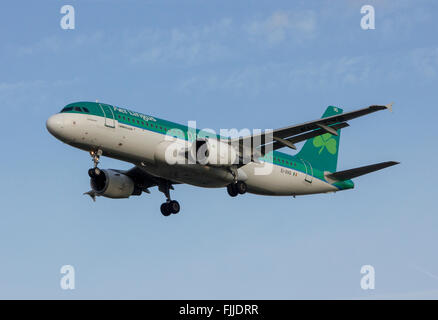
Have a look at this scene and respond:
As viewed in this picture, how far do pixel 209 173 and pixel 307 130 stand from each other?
6522mm

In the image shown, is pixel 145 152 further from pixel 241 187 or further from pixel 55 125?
pixel 241 187

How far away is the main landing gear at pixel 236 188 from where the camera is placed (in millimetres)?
50062

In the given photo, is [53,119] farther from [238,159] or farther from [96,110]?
[238,159]

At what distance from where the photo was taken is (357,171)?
5200 cm

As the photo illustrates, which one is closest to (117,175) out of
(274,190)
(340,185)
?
(274,190)

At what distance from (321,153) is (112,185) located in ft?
51.5

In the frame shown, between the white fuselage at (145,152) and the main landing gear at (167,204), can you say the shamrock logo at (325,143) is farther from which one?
the main landing gear at (167,204)

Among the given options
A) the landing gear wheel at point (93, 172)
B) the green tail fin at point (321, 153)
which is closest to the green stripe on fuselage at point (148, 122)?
the landing gear wheel at point (93, 172)

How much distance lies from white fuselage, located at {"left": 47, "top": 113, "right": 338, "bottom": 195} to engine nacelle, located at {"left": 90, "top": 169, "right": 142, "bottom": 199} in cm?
511

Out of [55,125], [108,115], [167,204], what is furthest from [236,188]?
[55,125]

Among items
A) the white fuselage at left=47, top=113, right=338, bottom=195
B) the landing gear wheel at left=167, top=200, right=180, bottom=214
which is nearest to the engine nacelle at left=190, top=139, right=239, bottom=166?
the white fuselage at left=47, top=113, right=338, bottom=195

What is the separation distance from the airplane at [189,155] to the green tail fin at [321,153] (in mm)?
181

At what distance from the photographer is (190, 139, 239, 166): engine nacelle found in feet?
152
